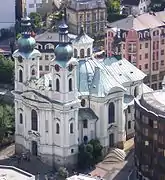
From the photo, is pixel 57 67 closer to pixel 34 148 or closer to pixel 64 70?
pixel 64 70

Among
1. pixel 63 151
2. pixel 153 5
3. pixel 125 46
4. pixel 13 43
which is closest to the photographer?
pixel 63 151

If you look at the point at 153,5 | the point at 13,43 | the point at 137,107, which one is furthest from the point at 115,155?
the point at 153,5

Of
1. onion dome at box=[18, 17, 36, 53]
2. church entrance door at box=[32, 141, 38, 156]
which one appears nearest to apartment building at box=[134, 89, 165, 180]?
church entrance door at box=[32, 141, 38, 156]

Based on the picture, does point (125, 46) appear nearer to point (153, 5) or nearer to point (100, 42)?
point (100, 42)

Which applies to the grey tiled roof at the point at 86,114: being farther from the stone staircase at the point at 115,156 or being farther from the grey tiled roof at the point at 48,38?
the grey tiled roof at the point at 48,38

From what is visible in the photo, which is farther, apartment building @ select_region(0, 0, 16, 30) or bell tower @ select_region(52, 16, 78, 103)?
apartment building @ select_region(0, 0, 16, 30)

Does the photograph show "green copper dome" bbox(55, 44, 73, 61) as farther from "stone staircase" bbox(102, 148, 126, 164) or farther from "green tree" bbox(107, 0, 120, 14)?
"green tree" bbox(107, 0, 120, 14)
